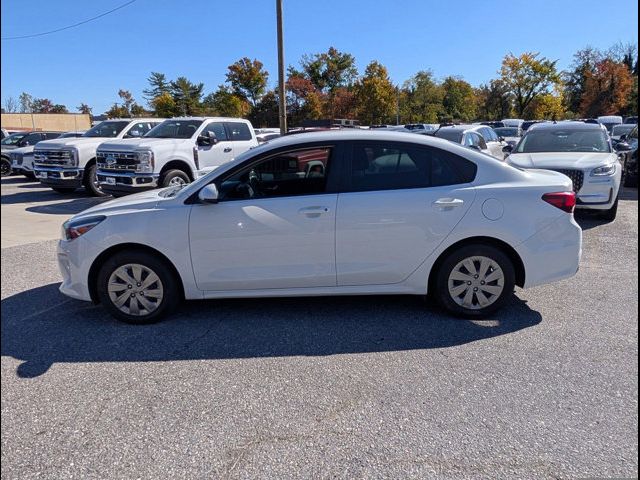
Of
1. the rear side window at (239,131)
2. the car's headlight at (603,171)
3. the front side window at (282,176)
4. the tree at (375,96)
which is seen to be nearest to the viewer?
the front side window at (282,176)

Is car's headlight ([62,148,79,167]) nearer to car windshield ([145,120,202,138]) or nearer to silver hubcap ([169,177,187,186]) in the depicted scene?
car windshield ([145,120,202,138])

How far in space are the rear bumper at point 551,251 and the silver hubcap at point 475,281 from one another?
0.87 ft

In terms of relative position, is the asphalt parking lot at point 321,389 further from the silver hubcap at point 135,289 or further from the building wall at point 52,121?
the building wall at point 52,121

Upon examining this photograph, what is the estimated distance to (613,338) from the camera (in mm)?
3822

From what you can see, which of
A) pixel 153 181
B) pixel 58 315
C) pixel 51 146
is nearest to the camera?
pixel 58 315

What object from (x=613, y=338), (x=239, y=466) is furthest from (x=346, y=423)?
(x=613, y=338)

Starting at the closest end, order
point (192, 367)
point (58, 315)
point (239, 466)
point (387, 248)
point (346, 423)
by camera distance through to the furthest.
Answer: point (239, 466), point (346, 423), point (192, 367), point (387, 248), point (58, 315)

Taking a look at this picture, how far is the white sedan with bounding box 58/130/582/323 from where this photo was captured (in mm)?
4047

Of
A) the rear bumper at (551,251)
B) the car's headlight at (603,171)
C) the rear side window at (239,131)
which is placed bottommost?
the rear bumper at (551,251)

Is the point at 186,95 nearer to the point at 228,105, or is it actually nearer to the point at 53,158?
the point at 228,105

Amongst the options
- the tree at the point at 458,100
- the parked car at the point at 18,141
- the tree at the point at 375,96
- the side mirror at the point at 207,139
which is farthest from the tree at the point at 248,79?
the side mirror at the point at 207,139

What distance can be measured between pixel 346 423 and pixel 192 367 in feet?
→ 4.19

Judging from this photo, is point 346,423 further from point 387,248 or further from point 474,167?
point 474,167

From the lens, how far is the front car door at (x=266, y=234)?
404cm
